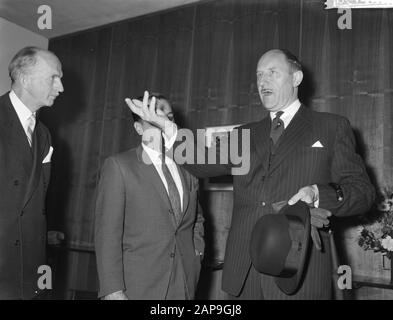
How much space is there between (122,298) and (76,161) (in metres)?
3.44

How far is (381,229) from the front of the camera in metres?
2.74

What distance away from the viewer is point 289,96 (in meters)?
1.81

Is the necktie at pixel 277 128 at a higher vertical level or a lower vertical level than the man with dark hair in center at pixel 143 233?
higher

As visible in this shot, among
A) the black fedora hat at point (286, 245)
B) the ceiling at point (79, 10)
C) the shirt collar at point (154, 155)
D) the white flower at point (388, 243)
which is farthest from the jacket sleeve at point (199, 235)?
the ceiling at point (79, 10)

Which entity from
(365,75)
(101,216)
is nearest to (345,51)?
(365,75)

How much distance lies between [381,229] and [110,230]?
1.95 m

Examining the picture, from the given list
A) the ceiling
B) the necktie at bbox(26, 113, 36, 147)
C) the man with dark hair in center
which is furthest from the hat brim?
the ceiling

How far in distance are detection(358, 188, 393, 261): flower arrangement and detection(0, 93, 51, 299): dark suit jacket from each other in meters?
2.16

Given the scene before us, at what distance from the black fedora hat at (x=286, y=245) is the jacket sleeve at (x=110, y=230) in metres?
0.63

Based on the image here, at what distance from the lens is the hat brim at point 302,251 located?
1.35 meters

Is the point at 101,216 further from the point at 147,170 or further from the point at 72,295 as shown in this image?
the point at 72,295

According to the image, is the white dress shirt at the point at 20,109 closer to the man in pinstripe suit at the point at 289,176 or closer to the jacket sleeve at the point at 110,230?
the jacket sleeve at the point at 110,230

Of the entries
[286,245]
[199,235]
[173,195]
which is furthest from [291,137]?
[199,235]

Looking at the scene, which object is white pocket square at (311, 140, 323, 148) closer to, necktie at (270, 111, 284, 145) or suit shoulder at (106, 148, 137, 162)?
necktie at (270, 111, 284, 145)
